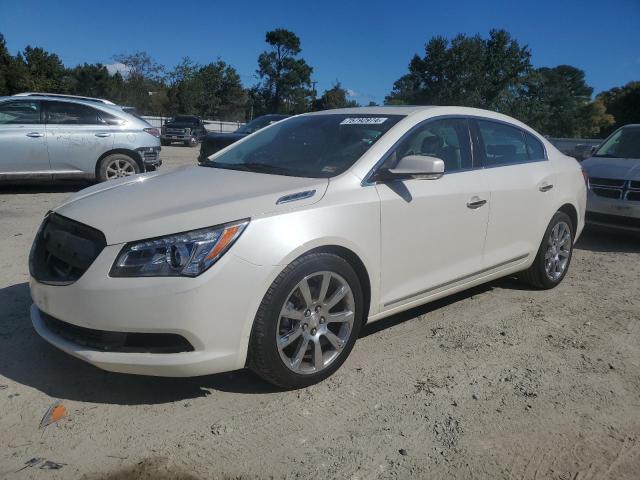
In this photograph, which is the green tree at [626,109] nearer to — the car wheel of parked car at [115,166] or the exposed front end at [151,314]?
the car wheel of parked car at [115,166]

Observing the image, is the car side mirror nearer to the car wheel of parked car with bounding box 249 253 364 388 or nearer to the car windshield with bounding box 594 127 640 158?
the car wheel of parked car with bounding box 249 253 364 388

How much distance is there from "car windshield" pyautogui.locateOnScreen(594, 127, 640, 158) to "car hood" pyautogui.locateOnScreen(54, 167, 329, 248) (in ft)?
20.5

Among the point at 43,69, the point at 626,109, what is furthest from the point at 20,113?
the point at 626,109

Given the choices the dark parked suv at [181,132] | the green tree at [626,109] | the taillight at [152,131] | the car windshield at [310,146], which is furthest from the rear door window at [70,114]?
the green tree at [626,109]

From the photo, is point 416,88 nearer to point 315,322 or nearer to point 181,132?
point 181,132

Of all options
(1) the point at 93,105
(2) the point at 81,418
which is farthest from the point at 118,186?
(1) the point at 93,105

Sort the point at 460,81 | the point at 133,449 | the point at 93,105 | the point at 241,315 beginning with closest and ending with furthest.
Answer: the point at 133,449, the point at 241,315, the point at 93,105, the point at 460,81

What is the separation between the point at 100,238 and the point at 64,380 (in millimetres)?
957

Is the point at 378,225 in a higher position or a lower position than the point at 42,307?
higher

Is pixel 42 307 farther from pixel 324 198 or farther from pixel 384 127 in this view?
pixel 384 127

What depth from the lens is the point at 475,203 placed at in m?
3.94

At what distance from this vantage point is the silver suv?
8.66m

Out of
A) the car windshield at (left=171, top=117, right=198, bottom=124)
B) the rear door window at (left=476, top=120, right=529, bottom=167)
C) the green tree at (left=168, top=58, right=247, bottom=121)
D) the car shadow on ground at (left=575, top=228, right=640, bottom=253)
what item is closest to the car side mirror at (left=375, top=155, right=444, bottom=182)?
the rear door window at (left=476, top=120, right=529, bottom=167)

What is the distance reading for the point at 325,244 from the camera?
300 cm
